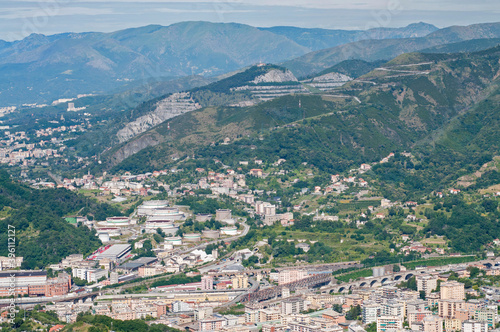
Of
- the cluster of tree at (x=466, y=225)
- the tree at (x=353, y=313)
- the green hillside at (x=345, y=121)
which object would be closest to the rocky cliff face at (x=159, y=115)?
the green hillside at (x=345, y=121)

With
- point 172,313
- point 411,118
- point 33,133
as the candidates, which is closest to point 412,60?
point 411,118

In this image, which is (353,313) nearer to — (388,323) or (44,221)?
(388,323)

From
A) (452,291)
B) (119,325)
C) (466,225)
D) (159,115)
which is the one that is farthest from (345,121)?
(119,325)

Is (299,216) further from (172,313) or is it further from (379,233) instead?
(172,313)

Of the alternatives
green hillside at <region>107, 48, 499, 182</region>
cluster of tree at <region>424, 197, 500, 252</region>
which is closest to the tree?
cluster of tree at <region>424, 197, 500, 252</region>

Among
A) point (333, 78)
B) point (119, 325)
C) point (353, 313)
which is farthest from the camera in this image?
point (333, 78)

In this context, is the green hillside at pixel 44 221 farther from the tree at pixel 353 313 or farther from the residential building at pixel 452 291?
the residential building at pixel 452 291

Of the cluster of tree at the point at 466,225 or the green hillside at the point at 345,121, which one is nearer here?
the cluster of tree at the point at 466,225
